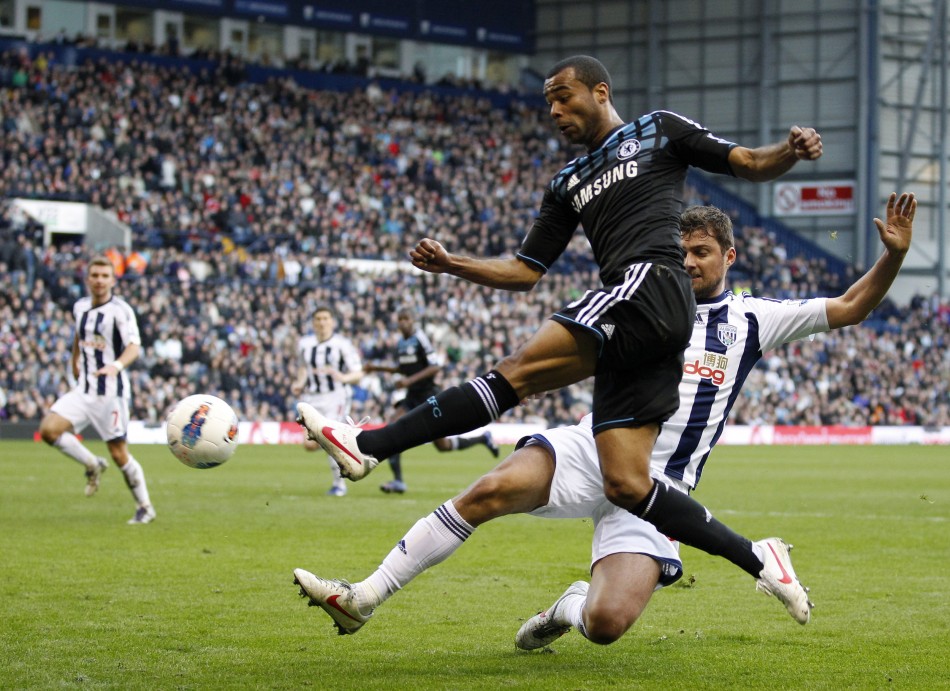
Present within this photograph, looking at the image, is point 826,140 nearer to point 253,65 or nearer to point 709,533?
point 253,65

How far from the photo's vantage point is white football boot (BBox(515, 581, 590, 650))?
631 cm

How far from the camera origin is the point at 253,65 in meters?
44.5

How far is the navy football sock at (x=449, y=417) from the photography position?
18.7ft

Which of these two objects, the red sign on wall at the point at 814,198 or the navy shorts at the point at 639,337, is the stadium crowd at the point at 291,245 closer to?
the red sign on wall at the point at 814,198

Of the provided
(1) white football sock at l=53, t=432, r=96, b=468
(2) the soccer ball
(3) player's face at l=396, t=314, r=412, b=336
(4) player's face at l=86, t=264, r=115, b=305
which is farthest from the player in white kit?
(2) the soccer ball

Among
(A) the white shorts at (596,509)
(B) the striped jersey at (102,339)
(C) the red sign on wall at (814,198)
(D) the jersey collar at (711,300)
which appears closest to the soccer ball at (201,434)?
(A) the white shorts at (596,509)

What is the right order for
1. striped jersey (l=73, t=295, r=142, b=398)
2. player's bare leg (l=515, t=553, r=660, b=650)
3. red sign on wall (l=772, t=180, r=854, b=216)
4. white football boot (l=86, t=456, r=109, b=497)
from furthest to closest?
red sign on wall (l=772, t=180, r=854, b=216)
white football boot (l=86, t=456, r=109, b=497)
striped jersey (l=73, t=295, r=142, b=398)
player's bare leg (l=515, t=553, r=660, b=650)

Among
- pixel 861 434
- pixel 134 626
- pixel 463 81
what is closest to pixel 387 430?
pixel 134 626

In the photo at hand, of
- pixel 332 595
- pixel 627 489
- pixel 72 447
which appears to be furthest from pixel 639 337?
pixel 72 447

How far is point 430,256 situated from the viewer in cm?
621

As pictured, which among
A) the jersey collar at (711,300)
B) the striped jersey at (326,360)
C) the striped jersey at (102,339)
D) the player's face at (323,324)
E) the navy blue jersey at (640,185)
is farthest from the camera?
the striped jersey at (326,360)

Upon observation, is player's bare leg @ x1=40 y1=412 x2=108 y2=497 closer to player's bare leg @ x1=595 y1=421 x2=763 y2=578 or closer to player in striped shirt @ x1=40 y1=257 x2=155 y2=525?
player in striped shirt @ x1=40 y1=257 x2=155 y2=525

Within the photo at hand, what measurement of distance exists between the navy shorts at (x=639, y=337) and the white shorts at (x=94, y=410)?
7.90 metres

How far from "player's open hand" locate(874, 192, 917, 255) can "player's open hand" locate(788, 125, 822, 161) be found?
800mm
